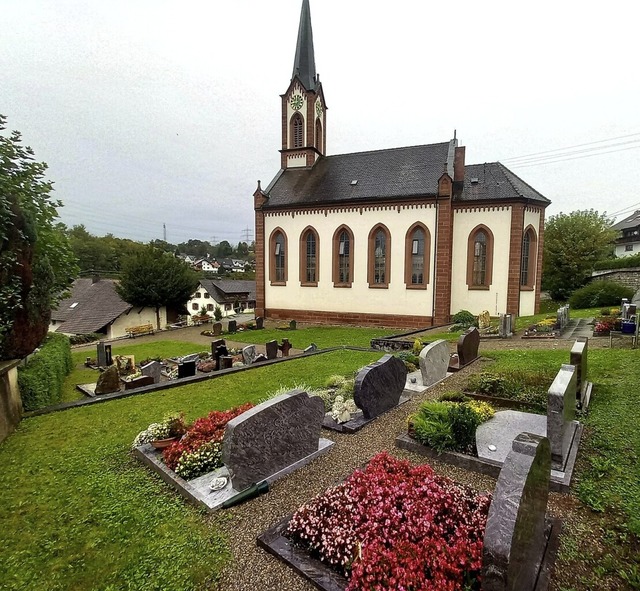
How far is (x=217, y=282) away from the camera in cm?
5472

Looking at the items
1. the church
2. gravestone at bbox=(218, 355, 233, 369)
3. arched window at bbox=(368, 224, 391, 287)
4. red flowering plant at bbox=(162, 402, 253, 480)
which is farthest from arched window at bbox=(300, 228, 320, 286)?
red flowering plant at bbox=(162, 402, 253, 480)

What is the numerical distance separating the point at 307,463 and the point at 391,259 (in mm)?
18907

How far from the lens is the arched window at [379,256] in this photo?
74.7ft


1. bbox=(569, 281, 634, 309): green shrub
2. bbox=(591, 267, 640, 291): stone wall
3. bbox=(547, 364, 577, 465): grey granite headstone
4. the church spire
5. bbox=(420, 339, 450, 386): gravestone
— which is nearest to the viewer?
bbox=(547, 364, 577, 465): grey granite headstone

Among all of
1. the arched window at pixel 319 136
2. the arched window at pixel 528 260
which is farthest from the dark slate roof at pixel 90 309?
the arched window at pixel 528 260

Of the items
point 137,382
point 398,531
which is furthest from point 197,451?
point 137,382

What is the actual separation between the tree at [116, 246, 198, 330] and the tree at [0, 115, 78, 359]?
23.3 meters

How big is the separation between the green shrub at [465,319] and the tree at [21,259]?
1790 centimetres

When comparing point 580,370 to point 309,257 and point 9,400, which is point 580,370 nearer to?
point 9,400

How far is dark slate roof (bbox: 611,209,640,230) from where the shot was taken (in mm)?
47919

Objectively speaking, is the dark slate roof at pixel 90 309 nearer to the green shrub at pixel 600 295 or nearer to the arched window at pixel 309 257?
the arched window at pixel 309 257

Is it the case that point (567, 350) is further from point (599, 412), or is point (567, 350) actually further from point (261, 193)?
point (261, 193)

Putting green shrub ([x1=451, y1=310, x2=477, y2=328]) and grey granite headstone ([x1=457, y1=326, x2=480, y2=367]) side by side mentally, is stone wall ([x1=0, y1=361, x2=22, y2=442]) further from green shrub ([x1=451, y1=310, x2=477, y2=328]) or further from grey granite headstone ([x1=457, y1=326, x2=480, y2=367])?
green shrub ([x1=451, y1=310, x2=477, y2=328])

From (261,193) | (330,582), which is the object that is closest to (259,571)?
(330,582)
